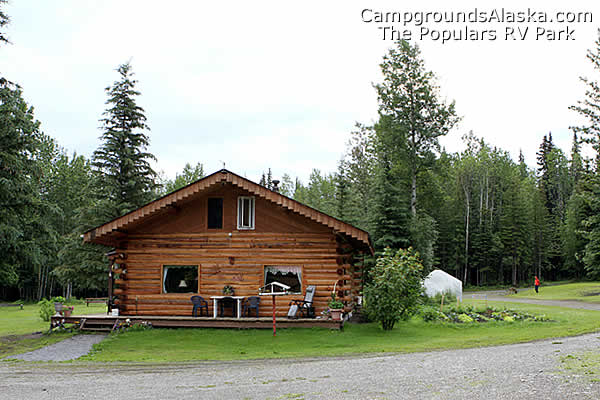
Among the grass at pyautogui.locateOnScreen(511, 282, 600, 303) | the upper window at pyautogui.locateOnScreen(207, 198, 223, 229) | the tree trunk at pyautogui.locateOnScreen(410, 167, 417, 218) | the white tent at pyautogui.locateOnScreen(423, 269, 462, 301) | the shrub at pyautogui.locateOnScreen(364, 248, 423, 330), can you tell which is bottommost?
the grass at pyautogui.locateOnScreen(511, 282, 600, 303)

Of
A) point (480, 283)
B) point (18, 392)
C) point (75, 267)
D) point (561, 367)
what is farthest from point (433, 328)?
point (480, 283)

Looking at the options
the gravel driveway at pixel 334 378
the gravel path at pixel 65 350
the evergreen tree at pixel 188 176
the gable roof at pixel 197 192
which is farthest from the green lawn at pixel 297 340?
the evergreen tree at pixel 188 176

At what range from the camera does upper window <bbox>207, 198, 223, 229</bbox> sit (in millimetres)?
18062

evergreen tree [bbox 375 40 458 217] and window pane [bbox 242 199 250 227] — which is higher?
evergreen tree [bbox 375 40 458 217]

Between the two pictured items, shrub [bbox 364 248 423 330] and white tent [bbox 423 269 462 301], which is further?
white tent [bbox 423 269 462 301]

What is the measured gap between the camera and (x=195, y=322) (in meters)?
16.8

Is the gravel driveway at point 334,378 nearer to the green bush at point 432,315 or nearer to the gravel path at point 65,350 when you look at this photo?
the gravel path at point 65,350

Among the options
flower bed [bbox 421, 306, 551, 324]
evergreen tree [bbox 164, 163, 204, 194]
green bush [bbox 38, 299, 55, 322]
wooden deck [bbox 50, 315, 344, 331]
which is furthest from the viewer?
evergreen tree [bbox 164, 163, 204, 194]

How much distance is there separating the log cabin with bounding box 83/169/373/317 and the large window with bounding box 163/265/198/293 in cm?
3

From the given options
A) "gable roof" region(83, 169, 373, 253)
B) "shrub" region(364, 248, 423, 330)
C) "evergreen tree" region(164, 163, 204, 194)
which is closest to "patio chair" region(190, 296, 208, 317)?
"gable roof" region(83, 169, 373, 253)

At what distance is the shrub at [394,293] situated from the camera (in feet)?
54.7

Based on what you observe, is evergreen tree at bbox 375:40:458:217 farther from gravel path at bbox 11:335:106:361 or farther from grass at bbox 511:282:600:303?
gravel path at bbox 11:335:106:361

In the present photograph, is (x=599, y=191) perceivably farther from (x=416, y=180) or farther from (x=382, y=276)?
(x=382, y=276)

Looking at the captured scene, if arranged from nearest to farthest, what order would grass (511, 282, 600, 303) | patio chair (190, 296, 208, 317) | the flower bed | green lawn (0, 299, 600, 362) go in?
green lawn (0, 299, 600, 362), patio chair (190, 296, 208, 317), the flower bed, grass (511, 282, 600, 303)
